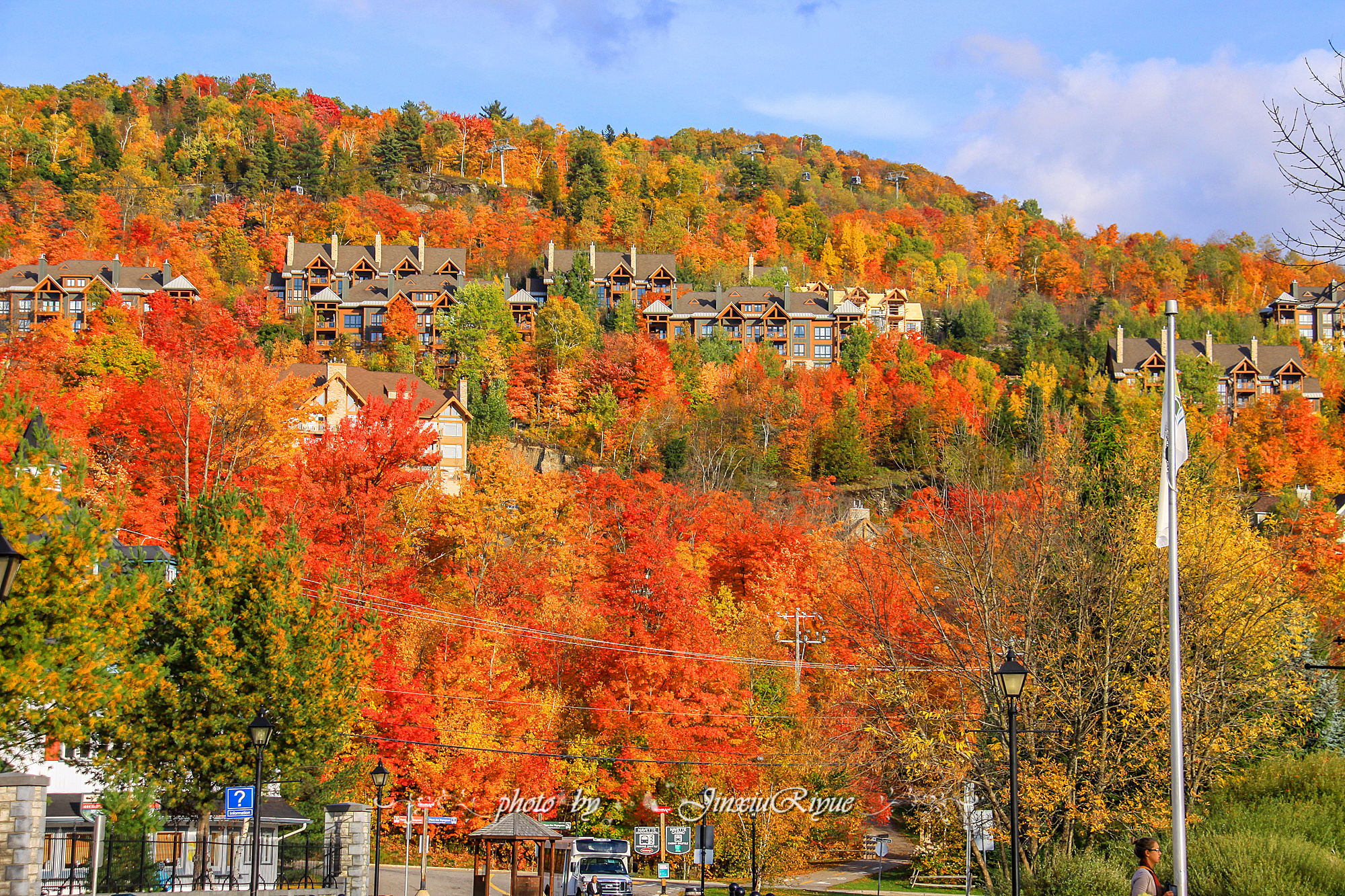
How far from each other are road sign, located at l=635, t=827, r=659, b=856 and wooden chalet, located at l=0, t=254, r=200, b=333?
250 ft

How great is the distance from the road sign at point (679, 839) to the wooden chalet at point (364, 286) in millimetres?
64923

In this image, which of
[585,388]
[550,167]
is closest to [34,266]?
[585,388]

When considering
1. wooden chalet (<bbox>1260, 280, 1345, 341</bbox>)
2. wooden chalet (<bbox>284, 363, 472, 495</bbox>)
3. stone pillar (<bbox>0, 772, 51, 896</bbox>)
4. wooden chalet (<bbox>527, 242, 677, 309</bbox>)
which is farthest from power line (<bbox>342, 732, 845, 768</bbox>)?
wooden chalet (<bbox>1260, 280, 1345, 341</bbox>)

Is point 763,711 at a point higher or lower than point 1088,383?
lower

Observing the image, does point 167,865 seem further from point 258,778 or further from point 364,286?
point 364,286

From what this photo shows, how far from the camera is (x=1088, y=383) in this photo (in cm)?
10319

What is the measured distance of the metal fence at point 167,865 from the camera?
925 inches

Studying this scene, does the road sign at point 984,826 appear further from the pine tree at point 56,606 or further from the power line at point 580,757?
the pine tree at point 56,606

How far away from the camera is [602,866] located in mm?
30844

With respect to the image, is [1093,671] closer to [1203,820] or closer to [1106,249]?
[1203,820]

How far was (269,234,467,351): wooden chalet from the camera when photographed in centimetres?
10156

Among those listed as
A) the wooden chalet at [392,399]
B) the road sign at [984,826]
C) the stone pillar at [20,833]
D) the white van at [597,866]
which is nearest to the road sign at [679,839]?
the white van at [597,866]

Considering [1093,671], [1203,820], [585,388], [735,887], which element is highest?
[585,388]

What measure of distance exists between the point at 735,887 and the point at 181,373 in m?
44.3
